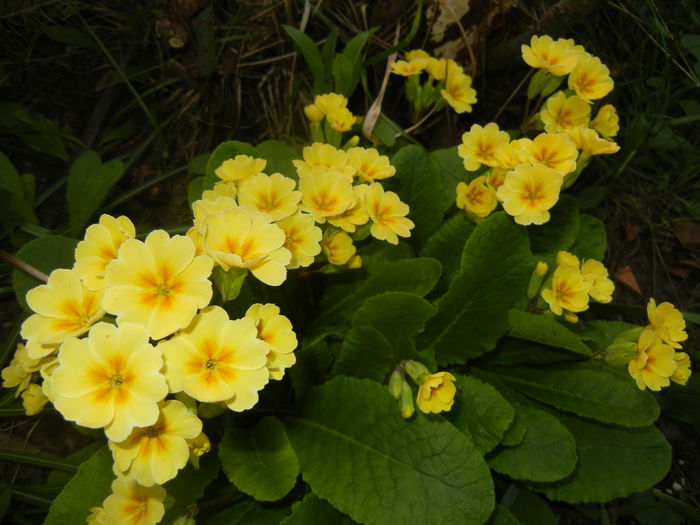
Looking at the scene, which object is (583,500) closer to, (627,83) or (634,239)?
(634,239)

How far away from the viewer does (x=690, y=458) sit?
7.66 ft

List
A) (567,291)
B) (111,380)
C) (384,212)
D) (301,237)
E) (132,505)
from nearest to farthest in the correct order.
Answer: (111,380) < (132,505) < (301,237) < (384,212) < (567,291)

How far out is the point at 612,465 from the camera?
6.08ft

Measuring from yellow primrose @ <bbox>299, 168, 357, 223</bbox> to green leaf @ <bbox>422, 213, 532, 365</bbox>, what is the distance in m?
0.44

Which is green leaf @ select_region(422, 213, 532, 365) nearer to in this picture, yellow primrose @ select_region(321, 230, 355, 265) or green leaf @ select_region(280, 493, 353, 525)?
yellow primrose @ select_region(321, 230, 355, 265)

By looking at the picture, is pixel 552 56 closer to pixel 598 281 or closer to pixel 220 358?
pixel 598 281

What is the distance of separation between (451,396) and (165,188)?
169cm

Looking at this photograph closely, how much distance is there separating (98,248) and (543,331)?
4.05 ft

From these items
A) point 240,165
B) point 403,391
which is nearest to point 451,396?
point 403,391

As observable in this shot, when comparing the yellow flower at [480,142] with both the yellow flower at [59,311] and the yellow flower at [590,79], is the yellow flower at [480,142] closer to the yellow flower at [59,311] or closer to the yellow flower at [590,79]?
the yellow flower at [590,79]

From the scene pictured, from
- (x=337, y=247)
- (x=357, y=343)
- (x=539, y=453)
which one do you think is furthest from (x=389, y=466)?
(x=337, y=247)

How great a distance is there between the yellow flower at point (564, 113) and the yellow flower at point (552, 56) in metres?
0.08

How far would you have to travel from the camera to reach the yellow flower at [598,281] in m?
1.78

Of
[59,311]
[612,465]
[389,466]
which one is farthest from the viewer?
[612,465]
